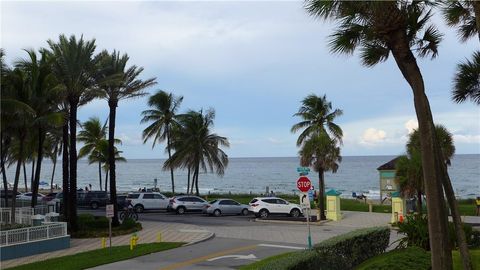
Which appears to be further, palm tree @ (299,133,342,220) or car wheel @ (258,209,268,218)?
car wheel @ (258,209,268,218)

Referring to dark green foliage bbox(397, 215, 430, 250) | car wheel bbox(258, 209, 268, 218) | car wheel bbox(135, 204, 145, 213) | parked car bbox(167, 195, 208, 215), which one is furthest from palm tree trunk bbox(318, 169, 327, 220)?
dark green foliage bbox(397, 215, 430, 250)

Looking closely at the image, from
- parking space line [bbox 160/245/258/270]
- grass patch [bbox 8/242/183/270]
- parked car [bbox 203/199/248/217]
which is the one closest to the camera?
parking space line [bbox 160/245/258/270]

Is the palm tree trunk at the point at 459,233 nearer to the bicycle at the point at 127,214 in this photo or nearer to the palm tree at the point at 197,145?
the bicycle at the point at 127,214

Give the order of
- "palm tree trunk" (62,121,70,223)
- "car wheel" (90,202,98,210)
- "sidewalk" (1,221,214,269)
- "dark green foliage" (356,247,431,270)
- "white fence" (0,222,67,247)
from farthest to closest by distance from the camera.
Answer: "car wheel" (90,202,98,210)
"palm tree trunk" (62,121,70,223)
"sidewalk" (1,221,214,269)
"white fence" (0,222,67,247)
"dark green foliage" (356,247,431,270)

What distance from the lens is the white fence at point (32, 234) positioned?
63.4 feet

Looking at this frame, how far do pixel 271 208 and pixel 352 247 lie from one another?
22656 millimetres

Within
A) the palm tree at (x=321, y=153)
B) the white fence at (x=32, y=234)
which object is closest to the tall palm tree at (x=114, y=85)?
the white fence at (x=32, y=234)

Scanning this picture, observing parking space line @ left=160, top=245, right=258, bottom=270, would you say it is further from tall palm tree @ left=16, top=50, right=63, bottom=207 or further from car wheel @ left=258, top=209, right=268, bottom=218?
car wheel @ left=258, top=209, right=268, bottom=218

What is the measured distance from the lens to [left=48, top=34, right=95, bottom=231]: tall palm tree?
976 inches

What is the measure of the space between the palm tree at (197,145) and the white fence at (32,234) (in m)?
27.4

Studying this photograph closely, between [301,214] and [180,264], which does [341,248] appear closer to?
[180,264]

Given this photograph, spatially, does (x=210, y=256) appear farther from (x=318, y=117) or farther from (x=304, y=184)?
(x=318, y=117)

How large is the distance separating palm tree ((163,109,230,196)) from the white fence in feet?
89.8

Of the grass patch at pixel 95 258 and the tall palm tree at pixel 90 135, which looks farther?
the tall palm tree at pixel 90 135
